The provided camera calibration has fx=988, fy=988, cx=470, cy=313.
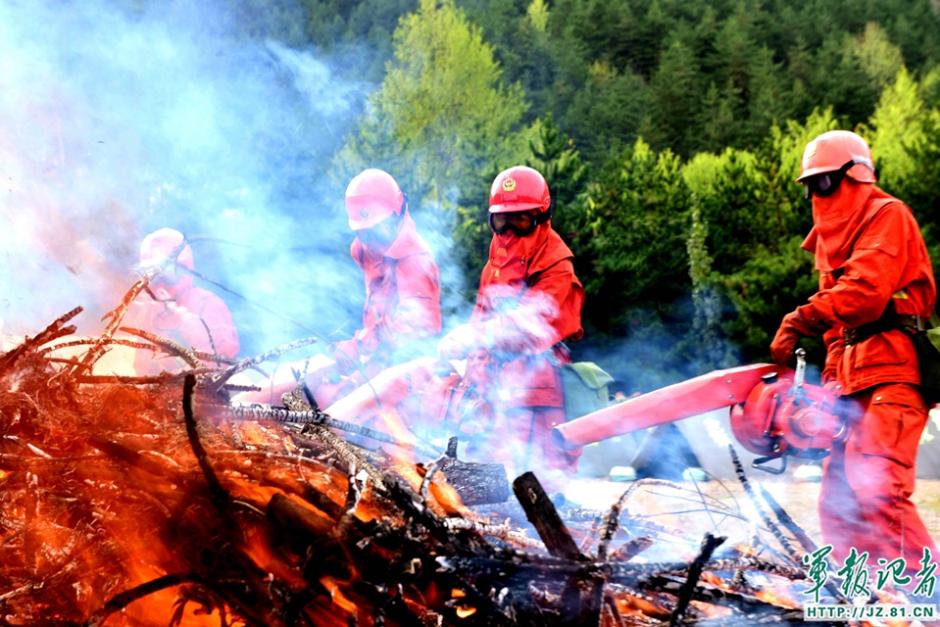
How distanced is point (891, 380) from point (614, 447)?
5.26 m

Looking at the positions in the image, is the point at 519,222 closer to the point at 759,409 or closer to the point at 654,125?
the point at 759,409

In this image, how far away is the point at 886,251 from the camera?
4.41 m

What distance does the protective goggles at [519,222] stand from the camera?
5762 mm

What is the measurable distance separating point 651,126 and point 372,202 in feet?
126

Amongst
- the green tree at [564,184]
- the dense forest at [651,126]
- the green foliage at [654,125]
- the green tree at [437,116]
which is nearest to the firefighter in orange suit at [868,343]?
the dense forest at [651,126]

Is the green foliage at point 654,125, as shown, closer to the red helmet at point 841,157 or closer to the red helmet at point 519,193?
the red helmet at point 519,193

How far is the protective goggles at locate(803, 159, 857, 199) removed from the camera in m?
4.66

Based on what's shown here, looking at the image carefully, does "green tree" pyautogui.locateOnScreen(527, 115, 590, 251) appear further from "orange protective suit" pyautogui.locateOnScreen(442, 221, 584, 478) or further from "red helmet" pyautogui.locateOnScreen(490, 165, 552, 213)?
"orange protective suit" pyautogui.locateOnScreen(442, 221, 584, 478)

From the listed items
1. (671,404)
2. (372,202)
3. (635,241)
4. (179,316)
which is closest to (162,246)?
(179,316)

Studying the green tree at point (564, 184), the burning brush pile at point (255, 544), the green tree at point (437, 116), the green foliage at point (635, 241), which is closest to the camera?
the burning brush pile at point (255, 544)

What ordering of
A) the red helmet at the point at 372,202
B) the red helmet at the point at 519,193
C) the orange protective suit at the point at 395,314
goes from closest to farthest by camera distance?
1. the red helmet at the point at 519,193
2. the orange protective suit at the point at 395,314
3. the red helmet at the point at 372,202

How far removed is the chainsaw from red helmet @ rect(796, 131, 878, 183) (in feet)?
2.91

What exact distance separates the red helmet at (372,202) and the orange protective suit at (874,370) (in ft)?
9.35

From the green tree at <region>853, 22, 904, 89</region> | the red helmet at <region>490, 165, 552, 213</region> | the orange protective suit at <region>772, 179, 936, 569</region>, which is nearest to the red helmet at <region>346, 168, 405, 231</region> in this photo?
the red helmet at <region>490, 165, 552, 213</region>
